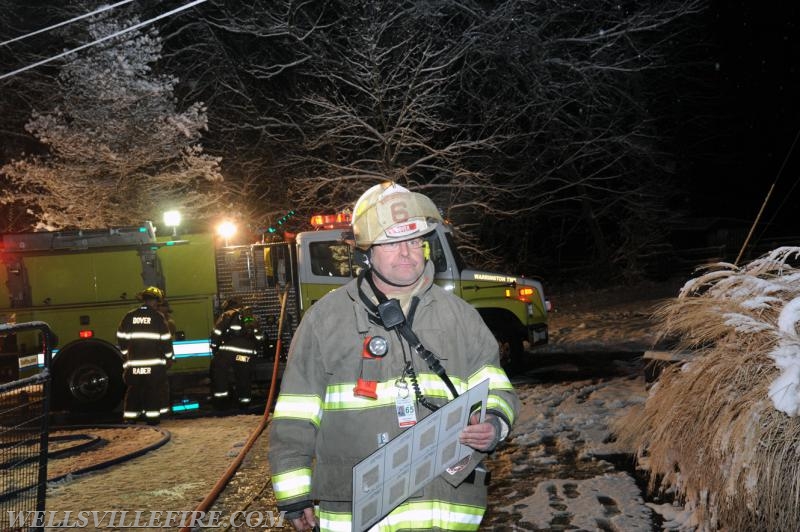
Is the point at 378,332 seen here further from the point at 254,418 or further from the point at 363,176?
the point at 363,176

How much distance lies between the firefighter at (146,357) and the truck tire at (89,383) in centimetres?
163

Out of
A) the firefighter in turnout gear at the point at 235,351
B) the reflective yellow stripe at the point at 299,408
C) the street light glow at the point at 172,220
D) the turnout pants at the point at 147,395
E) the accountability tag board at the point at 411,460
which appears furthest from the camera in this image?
the street light glow at the point at 172,220

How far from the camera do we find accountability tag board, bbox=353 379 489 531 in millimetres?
2215

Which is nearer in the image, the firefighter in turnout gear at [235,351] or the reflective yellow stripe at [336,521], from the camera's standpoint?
the reflective yellow stripe at [336,521]

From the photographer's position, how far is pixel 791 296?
389 cm

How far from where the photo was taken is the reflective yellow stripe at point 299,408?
8.02ft

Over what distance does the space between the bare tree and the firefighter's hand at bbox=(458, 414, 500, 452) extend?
12877mm

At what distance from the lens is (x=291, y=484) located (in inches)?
92.7

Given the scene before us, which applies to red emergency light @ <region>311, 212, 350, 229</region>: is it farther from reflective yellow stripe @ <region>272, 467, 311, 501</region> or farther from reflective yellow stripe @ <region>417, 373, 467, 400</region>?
A: reflective yellow stripe @ <region>272, 467, 311, 501</region>

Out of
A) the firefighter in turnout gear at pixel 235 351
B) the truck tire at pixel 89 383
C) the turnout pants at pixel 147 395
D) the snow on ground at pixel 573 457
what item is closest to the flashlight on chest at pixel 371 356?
the snow on ground at pixel 573 457

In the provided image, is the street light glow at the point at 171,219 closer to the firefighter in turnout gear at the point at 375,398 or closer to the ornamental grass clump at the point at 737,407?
the ornamental grass clump at the point at 737,407

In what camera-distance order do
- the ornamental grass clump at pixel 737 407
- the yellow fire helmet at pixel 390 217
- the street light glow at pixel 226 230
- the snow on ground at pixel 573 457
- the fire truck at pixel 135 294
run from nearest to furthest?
the yellow fire helmet at pixel 390 217
the ornamental grass clump at pixel 737 407
the snow on ground at pixel 573 457
the fire truck at pixel 135 294
the street light glow at pixel 226 230

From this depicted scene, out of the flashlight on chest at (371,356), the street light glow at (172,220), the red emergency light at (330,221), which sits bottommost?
the flashlight on chest at (371,356)

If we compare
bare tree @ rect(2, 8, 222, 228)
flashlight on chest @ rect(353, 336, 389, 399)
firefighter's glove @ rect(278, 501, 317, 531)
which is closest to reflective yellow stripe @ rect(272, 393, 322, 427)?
flashlight on chest @ rect(353, 336, 389, 399)
